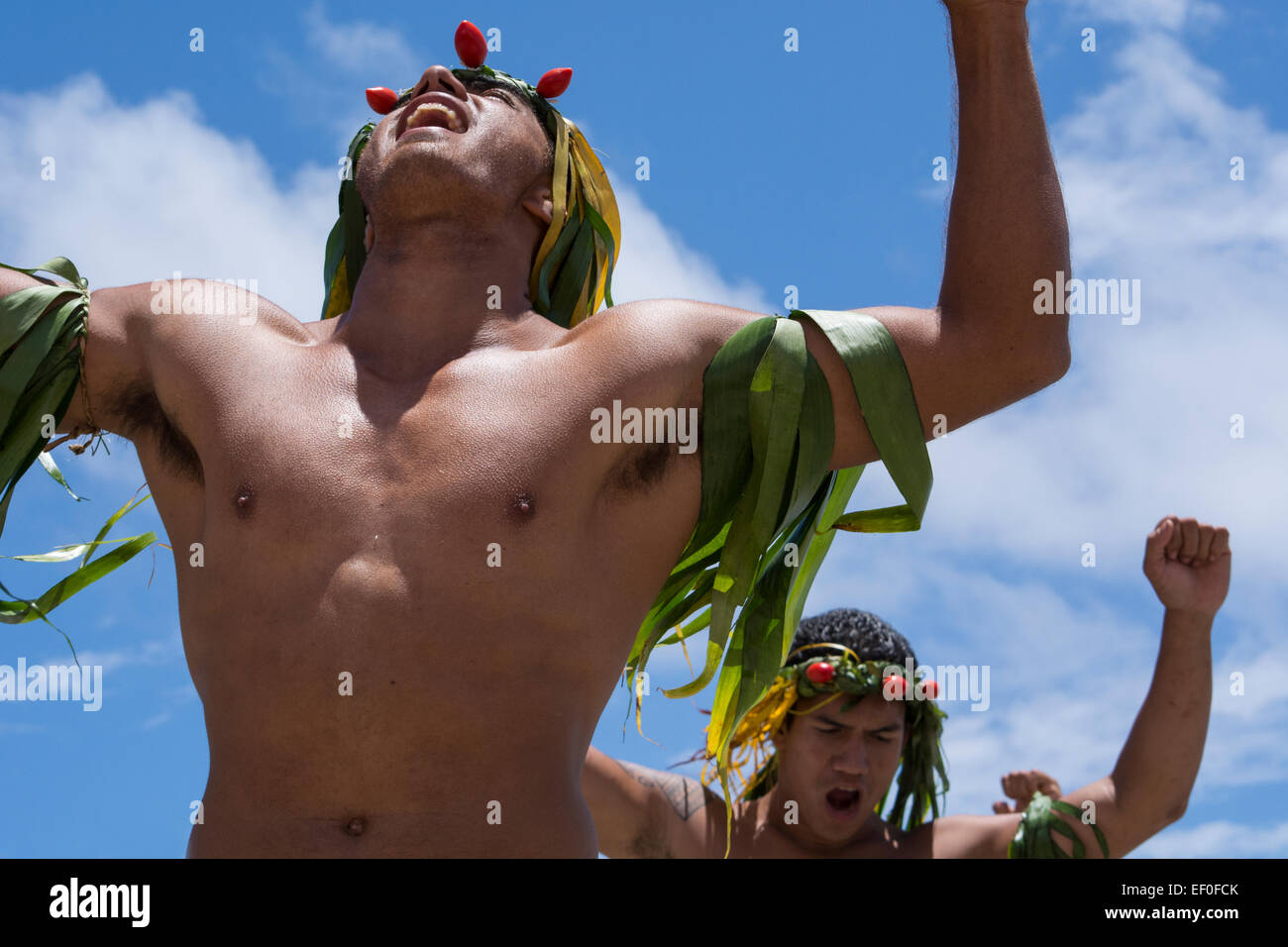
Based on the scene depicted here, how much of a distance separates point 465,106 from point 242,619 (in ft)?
3.87

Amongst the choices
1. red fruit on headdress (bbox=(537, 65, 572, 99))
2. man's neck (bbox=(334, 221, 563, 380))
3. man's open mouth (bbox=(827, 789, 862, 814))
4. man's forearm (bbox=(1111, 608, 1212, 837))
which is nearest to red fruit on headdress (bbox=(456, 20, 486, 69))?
red fruit on headdress (bbox=(537, 65, 572, 99))

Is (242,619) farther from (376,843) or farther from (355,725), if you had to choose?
(376,843)

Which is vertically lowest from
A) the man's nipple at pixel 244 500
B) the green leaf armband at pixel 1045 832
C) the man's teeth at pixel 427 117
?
the green leaf armband at pixel 1045 832

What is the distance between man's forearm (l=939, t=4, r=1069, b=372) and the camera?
2990mm

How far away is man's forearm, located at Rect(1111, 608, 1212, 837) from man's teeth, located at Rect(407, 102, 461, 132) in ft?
7.71

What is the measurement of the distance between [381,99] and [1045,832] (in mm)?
2770

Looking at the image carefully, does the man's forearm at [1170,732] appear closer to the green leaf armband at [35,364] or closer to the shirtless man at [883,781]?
the shirtless man at [883,781]

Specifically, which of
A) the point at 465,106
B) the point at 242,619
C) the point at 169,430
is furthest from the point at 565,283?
the point at 242,619

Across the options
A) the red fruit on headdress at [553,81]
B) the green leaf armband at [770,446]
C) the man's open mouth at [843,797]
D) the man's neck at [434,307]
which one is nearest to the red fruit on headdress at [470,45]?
the red fruit on headdress at [553,81]

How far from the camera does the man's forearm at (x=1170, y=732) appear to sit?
175 inches

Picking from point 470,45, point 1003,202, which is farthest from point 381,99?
point 1003,202

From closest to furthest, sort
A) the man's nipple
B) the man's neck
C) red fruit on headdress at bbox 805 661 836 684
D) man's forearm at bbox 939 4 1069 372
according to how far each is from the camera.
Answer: the man's nipple < man's forearm at bbox 939 4 1069 372 < the man's neck < red fruit on headdress at bbox 805 661 836 684

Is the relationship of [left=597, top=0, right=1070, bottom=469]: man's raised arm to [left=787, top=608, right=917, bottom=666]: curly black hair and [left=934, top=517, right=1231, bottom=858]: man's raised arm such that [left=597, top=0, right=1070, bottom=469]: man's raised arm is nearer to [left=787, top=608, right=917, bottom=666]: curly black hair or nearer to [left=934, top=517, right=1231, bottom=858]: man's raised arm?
[left=934, top=517, right=1231, bottom=858]: man's raised arm

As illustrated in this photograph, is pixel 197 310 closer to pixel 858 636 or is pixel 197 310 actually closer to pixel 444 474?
pixel 444 474
